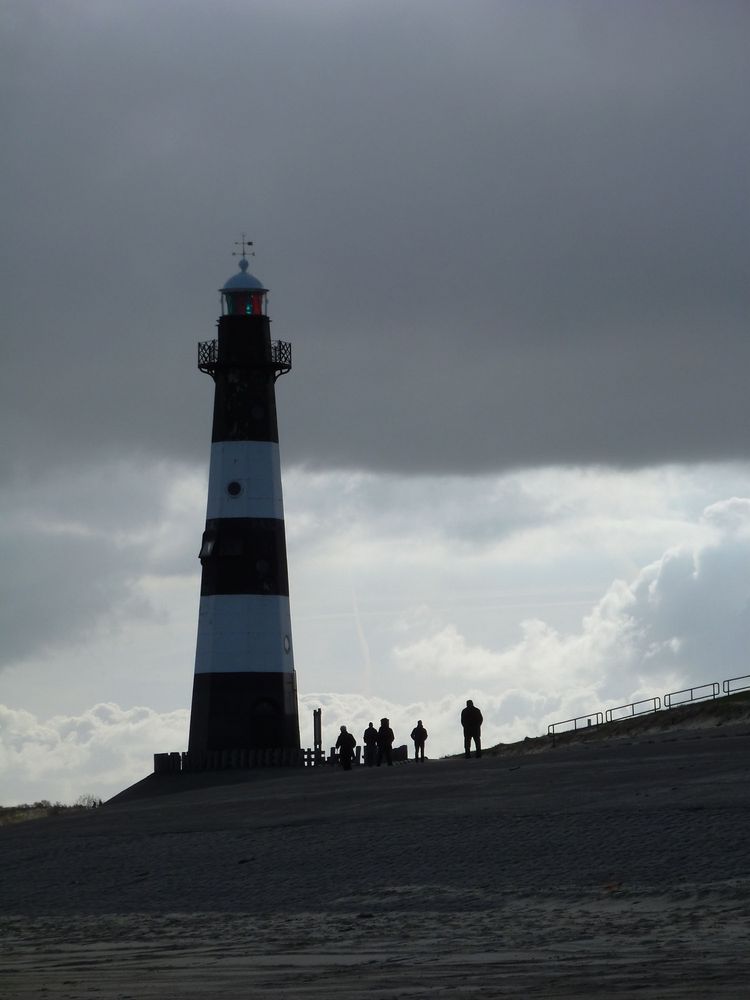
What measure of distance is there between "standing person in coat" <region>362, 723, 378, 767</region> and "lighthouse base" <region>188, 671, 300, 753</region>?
4.38 metres

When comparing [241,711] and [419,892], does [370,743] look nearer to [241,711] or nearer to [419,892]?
[241,711]

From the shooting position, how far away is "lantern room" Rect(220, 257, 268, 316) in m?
51.4

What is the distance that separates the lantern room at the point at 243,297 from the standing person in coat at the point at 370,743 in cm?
1428

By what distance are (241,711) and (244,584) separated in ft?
11.9

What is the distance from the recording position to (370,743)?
145 feet

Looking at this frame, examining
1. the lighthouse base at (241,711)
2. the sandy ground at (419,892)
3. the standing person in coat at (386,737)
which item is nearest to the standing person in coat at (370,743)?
the standing person in coat at (386,737)

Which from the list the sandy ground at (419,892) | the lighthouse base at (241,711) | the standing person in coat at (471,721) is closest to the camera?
the sandy ground at (419,892)

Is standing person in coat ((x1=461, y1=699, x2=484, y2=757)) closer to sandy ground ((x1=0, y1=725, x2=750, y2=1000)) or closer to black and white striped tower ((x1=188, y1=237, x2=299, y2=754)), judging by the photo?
sandy ground ((x1=0, y1=725, x2=750, y2=1000))

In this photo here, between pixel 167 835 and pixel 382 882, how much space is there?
25.5 ft

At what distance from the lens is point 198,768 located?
48.8 meters

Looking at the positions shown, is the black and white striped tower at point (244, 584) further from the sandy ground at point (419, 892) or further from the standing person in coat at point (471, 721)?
the sandy ground at point (419, 892)

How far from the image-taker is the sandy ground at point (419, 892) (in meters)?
12.4

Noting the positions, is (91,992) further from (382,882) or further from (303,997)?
(382,882)

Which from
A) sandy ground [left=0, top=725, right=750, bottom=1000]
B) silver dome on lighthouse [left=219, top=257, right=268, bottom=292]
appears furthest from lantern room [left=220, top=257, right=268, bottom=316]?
sandy ground [left=0, top=725, right=750, bottom=1000]
